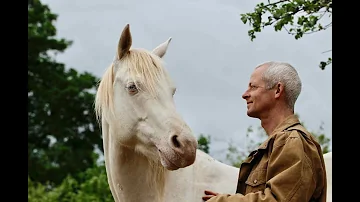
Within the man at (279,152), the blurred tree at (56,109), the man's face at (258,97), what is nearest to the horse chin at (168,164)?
the man at (279,152)

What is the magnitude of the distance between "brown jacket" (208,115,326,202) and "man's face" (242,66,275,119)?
0.10m

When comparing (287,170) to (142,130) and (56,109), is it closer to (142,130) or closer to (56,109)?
(142,130)

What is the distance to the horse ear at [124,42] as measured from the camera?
10.7ft

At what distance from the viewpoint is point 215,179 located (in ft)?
11.8

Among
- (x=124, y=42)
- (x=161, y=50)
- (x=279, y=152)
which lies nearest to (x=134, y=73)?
(x=124, y=42)

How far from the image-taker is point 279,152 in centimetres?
240

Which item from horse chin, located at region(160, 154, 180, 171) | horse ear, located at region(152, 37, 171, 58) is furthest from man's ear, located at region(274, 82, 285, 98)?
horse ear, located at region(152, 37, 171, 58)

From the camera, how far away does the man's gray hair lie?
8.41ft

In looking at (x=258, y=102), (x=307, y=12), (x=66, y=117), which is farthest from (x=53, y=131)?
(x=258, y=102)

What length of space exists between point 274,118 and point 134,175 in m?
0.98

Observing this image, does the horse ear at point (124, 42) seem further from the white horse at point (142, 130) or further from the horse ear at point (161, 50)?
the horse ear at point (161, 50)

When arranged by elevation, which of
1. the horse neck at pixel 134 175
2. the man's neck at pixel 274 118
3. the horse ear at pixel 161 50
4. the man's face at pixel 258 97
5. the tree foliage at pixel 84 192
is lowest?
the tree foliage at pixel 84 192
